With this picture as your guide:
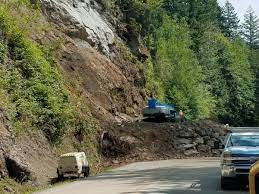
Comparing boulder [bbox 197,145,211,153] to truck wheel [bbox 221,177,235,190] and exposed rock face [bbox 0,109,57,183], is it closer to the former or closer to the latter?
exposed rock face [bbox 0,109,57,183]

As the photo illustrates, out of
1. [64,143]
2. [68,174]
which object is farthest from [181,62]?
[68,174]

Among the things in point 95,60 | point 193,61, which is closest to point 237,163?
point 95,60

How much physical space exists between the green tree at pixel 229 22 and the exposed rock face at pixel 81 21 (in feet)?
330

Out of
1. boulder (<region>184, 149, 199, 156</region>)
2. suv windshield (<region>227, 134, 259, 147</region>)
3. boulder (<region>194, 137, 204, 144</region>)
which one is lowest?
boulder (<region>184, 149, 199, 156</region>)

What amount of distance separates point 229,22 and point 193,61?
6762 cm

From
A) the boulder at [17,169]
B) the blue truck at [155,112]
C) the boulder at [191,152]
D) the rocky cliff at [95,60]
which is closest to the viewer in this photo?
the boulder at [17,169]

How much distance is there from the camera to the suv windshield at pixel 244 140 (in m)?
18.7

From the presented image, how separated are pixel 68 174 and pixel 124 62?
85.3 feet

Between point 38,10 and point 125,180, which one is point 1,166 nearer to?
point 125,180

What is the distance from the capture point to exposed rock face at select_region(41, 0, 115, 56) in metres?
42.5

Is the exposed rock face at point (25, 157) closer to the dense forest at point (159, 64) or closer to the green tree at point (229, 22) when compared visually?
the dense forest at point (159, 64)

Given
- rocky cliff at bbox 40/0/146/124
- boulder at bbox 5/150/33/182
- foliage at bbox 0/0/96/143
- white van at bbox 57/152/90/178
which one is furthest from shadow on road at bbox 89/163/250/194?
rocky cliff at bbox 40/0/146/124

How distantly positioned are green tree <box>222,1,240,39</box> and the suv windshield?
424 ft

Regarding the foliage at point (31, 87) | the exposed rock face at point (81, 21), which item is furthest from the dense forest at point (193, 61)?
the foliage at point (31, 87)
